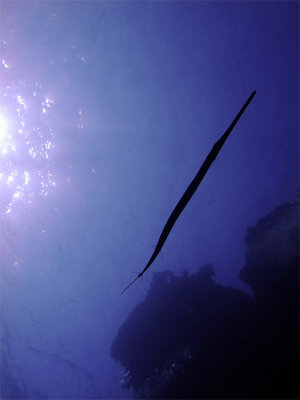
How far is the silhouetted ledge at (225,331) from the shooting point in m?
11.9

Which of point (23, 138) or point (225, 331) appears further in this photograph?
point (225, 331)

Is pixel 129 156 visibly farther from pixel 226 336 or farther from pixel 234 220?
pixel 226 336

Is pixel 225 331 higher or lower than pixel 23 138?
lower

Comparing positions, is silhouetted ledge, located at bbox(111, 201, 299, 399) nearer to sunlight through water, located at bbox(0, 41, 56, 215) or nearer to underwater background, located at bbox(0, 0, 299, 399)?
underwater background, located at bbox(0, 0, 299, 399)

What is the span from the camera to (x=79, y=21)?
1166cm

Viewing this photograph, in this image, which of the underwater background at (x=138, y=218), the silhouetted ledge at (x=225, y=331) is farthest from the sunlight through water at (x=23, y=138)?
the silhouetted ledge at (x=225, y=331)

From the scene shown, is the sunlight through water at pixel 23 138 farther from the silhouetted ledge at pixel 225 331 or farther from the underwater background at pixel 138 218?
the silhouetted ledge at pixel 225 331

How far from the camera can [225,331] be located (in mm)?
14430

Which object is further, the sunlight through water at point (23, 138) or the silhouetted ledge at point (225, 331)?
the sunlight through water at point (23, 138)

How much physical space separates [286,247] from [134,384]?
46.6 ft

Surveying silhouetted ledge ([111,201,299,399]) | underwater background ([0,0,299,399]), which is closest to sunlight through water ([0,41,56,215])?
underwater background ([0,0,299,399])

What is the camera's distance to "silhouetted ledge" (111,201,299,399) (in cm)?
1185

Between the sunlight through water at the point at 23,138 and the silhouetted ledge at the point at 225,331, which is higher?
the sunlight through water at the point at 23,138

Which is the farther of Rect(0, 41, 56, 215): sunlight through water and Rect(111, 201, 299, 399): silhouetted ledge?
Rect(0, 41, 56, 215): sunlight through water
